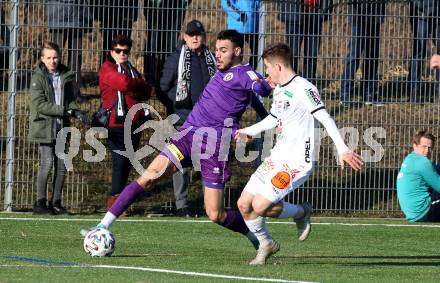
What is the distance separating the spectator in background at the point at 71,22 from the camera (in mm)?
16453

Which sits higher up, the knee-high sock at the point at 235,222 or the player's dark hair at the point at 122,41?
the player's dark hair at the point at 122,41

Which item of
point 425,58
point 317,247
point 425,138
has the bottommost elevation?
point 317,247

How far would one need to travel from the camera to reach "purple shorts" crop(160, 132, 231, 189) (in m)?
10.9

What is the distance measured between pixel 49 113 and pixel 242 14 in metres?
3.17

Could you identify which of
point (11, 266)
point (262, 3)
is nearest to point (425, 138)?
point (262, 3)

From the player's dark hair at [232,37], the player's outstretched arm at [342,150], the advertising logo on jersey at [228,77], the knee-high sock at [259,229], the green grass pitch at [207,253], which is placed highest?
the player's dark hair at [232,37]

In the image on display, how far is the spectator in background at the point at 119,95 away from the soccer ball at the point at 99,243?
15.6 feet

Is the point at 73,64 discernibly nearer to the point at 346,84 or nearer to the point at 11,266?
the point at 346,84

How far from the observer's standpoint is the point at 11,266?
9602 millimetres

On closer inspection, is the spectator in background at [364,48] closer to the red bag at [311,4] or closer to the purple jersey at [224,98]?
the red bag at [311,4]

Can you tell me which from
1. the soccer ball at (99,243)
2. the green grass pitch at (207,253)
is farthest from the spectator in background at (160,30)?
the soccer ball at (99,243)

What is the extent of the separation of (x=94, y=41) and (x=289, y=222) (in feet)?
12.7

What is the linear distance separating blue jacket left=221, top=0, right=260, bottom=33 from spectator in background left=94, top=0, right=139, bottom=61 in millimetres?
1330

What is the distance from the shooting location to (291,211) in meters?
10.7
